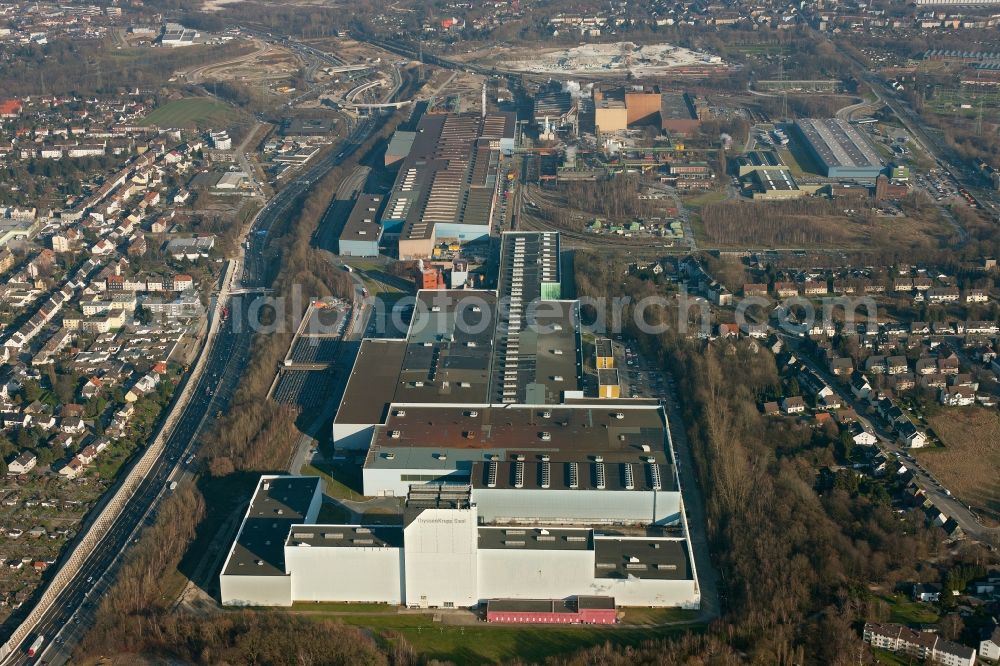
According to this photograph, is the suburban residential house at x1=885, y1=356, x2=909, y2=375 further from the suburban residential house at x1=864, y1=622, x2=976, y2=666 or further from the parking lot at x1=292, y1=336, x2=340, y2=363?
the parking lot at x1=292, y1=336, x2=340, y2=363

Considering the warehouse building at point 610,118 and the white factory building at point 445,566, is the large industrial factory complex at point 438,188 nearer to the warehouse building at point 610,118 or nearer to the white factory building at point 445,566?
the warehouse building at point 610,118

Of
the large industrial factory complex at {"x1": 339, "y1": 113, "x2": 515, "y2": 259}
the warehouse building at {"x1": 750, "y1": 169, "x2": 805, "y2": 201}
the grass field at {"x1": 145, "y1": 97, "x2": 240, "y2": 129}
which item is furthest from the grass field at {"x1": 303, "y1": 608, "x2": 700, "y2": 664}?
Answer: the grass field at {"x1": 145, "y1": 97, "x2": 240, "y2": 129}

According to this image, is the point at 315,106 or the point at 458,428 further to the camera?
the point at 315,106

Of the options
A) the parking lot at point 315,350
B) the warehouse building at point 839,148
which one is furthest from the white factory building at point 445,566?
the warehouse building at point 839,148

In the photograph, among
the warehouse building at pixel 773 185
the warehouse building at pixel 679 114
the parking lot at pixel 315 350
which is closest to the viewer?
the parking lot at pixel 315 350

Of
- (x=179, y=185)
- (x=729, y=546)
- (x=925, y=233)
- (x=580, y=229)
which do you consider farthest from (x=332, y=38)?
(x=729, y=546)

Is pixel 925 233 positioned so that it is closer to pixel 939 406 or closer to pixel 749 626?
pixel 939 406
